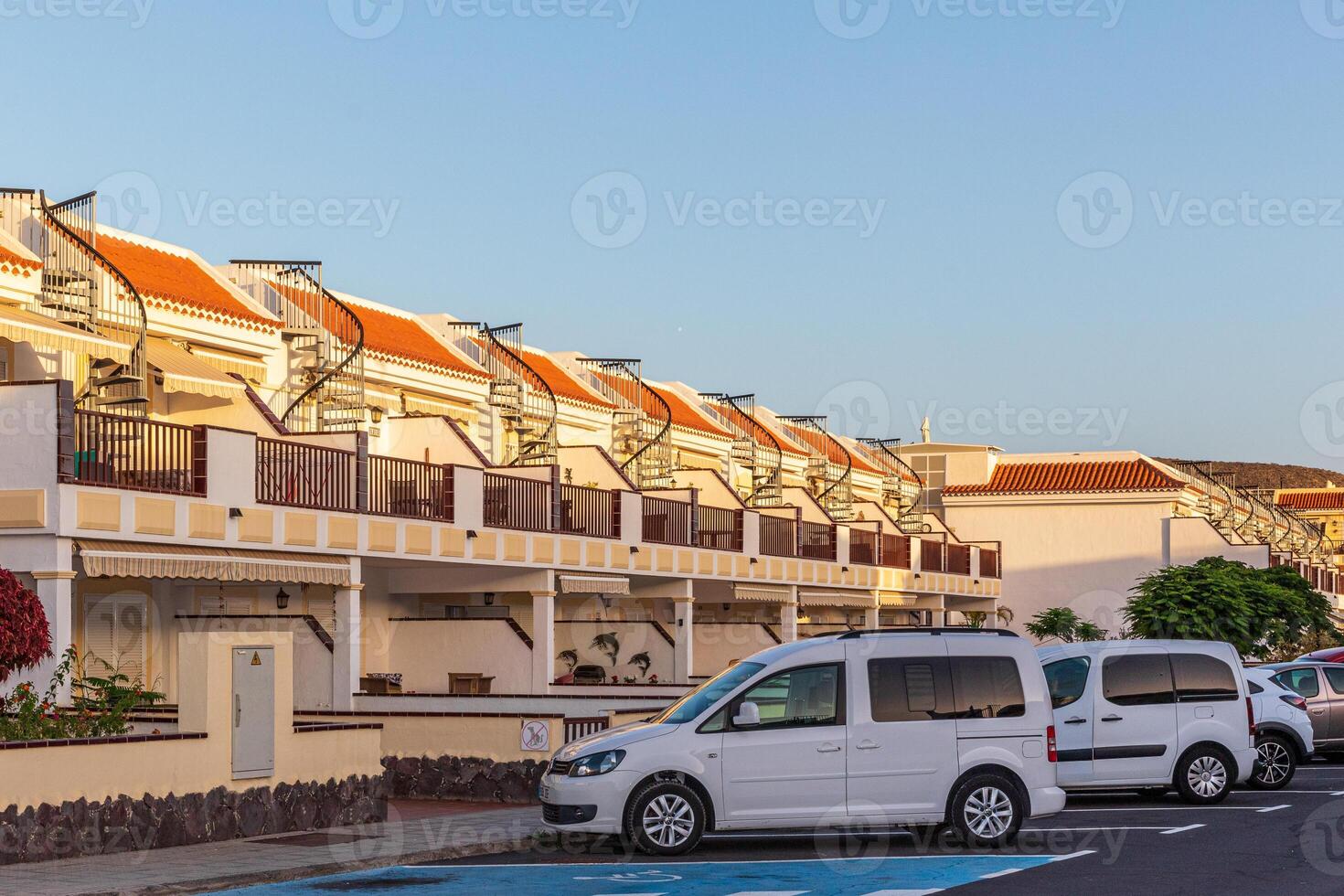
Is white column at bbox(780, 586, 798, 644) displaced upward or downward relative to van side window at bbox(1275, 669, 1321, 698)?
upward

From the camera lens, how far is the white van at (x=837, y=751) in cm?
1531

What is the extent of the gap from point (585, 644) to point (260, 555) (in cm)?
1487

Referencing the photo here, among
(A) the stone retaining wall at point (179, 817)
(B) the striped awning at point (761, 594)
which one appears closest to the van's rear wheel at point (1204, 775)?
(A) the stone retaining wall at point (179, 817)

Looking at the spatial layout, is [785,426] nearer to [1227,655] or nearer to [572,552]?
[572,552]

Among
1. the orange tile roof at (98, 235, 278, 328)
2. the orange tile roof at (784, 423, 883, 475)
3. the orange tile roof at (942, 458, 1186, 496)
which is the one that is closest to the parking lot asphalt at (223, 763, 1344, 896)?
the orange tile roof at (98, 235, 278, 328)

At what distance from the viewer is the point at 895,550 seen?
52.3 meters

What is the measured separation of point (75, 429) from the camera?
20.8 meters

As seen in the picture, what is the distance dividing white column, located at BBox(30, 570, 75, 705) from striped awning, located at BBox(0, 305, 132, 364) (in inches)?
146

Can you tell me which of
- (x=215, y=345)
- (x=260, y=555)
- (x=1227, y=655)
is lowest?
(x=1227, y=655)

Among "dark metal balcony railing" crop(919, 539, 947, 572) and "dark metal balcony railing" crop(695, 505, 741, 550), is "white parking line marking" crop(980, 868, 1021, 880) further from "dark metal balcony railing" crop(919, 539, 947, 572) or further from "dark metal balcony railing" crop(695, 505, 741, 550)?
"dark metal balcony railing" crop(919, 539, 947, 572)

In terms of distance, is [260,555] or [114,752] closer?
[114,752]

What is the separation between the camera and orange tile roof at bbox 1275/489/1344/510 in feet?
401

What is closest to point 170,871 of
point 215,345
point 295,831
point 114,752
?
point 114,752

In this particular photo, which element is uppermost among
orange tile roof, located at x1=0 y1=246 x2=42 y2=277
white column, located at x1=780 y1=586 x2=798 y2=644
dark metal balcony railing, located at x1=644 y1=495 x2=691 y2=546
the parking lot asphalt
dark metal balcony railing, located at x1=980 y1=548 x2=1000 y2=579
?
orange tile roof, located at x1=0 y1=246 x2=42 y2=277
